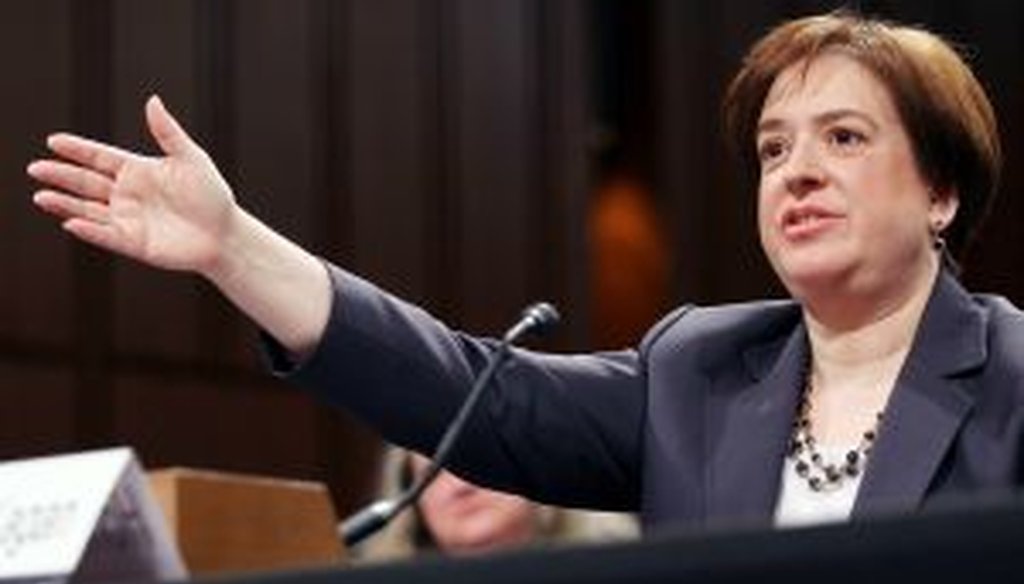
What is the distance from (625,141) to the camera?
→ 25.4 ft

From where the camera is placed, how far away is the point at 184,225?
211cm

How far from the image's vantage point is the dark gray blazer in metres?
2.19

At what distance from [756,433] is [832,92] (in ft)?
1.23

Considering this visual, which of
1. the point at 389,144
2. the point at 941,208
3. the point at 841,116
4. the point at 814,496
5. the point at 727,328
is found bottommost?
the point at 389,144

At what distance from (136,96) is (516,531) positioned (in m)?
2.11

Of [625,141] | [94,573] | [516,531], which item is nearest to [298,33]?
[625,141]

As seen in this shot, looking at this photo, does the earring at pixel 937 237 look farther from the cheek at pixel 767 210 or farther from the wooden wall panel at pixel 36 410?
the wooden wall panel at pixel 36 410

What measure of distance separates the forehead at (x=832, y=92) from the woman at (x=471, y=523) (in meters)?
1.73

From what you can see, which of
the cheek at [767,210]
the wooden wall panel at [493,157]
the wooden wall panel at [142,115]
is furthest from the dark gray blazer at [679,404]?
the wooden wall panel at [493,157]

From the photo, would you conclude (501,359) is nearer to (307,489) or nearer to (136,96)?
(307,489)

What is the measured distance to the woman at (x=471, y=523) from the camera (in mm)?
4047

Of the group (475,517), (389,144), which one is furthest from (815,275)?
(389,144)

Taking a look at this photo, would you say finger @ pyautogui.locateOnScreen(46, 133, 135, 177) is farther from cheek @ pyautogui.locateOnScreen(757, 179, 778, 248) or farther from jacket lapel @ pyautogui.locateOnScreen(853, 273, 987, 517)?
jacket lapel @ pyautogui.locateOnScreen(853, 273, 987, 517)

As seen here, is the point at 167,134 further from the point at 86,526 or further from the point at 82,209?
the point at 86,526
